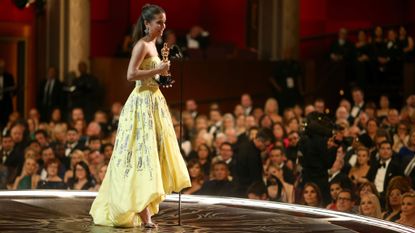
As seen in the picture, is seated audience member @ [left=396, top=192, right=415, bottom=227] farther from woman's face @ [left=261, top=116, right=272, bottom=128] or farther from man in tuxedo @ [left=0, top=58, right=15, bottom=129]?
man in tuxedo @ [left=0, top=58, right=15, bottom=129]

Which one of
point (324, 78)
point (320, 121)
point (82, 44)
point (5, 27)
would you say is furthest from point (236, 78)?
point (320, 121)

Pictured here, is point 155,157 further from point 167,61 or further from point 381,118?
point 381,118

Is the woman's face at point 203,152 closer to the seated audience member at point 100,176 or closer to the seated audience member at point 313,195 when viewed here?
the seated audience member at point 100,176

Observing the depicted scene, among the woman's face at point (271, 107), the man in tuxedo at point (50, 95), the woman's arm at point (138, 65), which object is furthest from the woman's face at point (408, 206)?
the man in tuxedo at point (50, 95)

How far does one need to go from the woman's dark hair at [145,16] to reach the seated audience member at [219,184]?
3411 mm

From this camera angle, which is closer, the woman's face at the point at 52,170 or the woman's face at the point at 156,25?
the woman's face at the point at 156,25

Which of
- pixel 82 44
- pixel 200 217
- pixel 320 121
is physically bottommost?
pixel 200 217

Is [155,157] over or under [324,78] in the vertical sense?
under

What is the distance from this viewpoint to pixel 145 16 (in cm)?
618

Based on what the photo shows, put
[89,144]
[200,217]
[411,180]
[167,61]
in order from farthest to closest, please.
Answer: [89,144] → [411,180] → [200,217] → [167,61]

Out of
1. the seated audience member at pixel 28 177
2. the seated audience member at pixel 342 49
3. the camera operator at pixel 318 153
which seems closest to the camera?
the camera operator at pixel 318 153

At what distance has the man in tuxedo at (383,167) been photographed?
29.6 feet

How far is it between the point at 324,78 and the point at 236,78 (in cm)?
142

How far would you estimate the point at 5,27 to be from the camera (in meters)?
17.0
